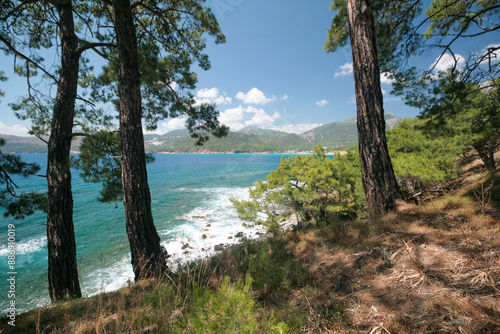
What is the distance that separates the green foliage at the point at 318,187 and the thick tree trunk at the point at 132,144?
9125mm

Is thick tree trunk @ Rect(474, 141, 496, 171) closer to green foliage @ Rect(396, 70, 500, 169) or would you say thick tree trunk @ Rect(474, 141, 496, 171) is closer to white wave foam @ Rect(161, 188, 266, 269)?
green foliage @ Rect(396, 70, 500, 169)

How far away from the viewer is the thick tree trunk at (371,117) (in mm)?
3748

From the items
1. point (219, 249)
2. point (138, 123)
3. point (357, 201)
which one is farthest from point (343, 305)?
point (219, 249)

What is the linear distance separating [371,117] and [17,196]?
25.8 feet

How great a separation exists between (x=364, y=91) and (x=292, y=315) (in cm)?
408

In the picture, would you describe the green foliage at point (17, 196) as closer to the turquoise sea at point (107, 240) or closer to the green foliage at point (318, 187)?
the turquoise sea at point (107, 240)

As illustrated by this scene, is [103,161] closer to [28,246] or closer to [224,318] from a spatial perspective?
[224,318]

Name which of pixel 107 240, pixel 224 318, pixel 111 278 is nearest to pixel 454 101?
pixel 224 318

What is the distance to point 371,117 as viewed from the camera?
12.3 ft

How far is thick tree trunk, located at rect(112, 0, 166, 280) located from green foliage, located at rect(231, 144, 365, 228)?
913cm

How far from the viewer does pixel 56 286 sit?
Answer: 4039mm

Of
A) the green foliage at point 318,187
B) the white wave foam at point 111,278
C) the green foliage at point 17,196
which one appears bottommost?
the white wave foam at point 111,278


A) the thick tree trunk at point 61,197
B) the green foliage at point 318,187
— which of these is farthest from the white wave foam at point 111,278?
the green foliage at point 318,187

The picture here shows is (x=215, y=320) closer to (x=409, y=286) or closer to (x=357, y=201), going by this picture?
(x=409, y=286)
